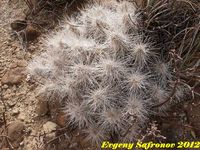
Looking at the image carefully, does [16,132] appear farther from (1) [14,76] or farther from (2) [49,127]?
(1) [14,76]

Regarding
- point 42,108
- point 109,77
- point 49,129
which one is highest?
point 109,77

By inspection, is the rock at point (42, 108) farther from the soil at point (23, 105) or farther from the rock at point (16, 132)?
the rock at point (16, 132)

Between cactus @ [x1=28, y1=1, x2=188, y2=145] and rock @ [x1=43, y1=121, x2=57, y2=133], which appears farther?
rock @ [x1=43, y1=121, x2=57, y2=133]

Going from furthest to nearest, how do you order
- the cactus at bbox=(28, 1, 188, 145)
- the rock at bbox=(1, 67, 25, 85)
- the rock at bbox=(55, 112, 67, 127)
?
the rock at bbox=(1, 67, 25, 85) < the rock at bbox=(55, 112, 67, 127) < the cactus at bbox=(28, 1, 188, 145)

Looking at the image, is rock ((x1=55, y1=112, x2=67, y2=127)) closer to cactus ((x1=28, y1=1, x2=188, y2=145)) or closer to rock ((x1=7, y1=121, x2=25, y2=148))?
cactus ((x1=28, y1=1, x2=188, y2=145))

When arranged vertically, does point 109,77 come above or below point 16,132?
above

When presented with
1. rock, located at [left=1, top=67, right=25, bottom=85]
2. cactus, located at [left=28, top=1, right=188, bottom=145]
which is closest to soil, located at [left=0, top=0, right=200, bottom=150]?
rock, located at [left=1, top=67, right=25, bottom=85]

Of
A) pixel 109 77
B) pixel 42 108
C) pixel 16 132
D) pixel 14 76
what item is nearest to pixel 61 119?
pixel 42 108

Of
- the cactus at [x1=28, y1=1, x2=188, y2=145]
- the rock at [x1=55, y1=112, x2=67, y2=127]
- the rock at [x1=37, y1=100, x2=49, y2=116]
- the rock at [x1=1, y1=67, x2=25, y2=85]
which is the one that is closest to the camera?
the cactus at [x1=28, y1=1, x2=188, y2=145]
